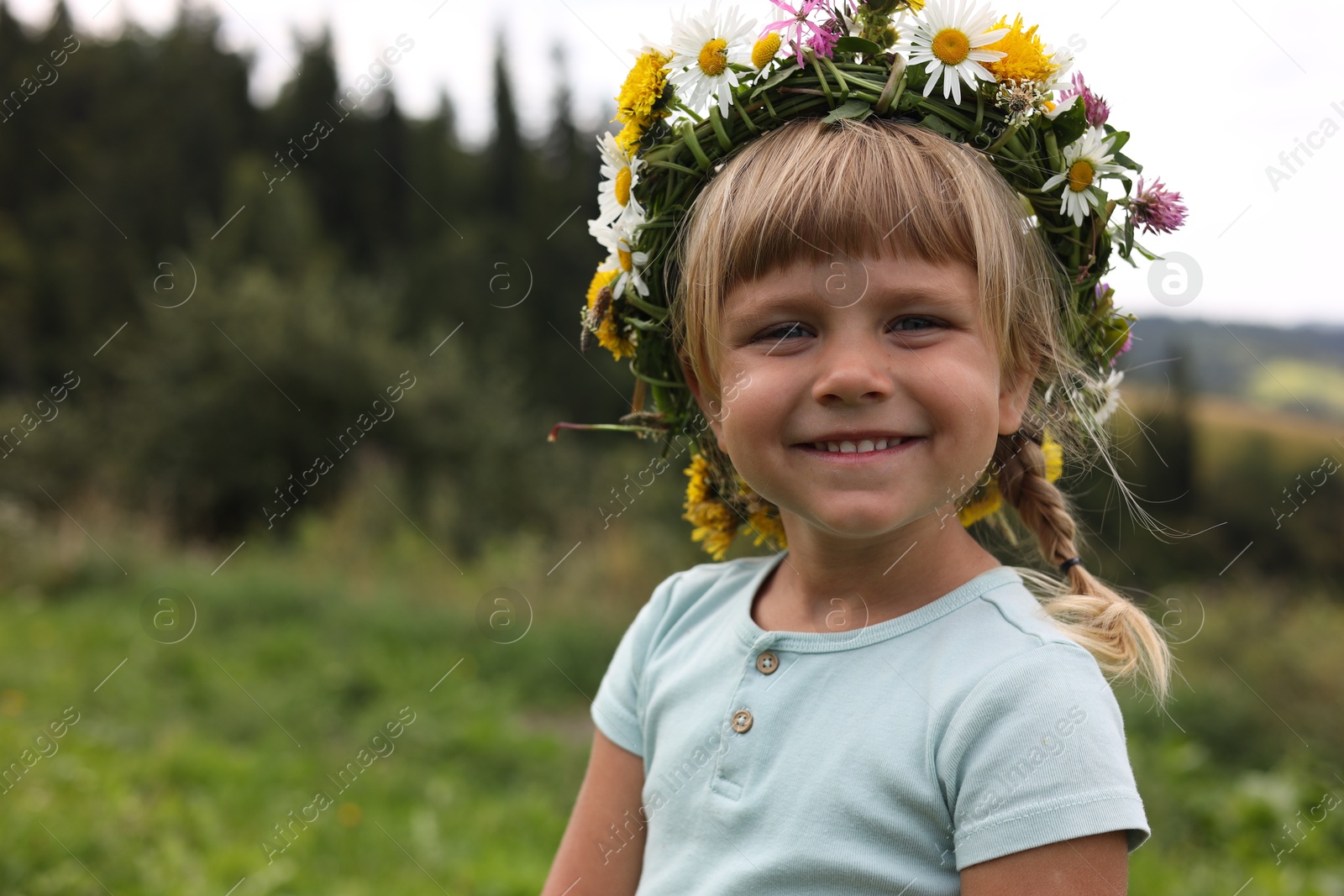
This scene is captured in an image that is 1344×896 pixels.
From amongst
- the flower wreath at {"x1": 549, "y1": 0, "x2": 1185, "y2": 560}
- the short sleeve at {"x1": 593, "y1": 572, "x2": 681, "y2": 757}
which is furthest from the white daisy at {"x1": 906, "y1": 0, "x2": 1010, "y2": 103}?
the short sleeve at {"x1": 593, "y1": 572, "x2": 681, "y2": 757}

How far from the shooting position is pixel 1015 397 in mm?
1600

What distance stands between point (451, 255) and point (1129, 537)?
85.6 ft

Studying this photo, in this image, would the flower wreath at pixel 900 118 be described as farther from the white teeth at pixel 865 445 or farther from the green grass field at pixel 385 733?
the green grass field at pixel 385 733

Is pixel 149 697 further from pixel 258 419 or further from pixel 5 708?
pixel 258 419

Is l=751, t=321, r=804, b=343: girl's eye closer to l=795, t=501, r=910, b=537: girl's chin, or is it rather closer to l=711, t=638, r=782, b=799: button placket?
l=795, t=501, r=910, b=537: girl's chin

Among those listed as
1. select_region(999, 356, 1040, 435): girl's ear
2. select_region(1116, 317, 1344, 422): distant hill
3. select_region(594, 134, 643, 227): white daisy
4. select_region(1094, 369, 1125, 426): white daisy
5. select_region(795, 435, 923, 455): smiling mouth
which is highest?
select_region(594, 134, 643, 227): white daisy

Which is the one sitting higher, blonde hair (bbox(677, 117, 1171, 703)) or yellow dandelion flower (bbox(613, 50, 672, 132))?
yellow dandelion flower (bbox(613, 50, 672, 132))

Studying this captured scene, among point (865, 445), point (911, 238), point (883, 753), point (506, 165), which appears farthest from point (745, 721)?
point (506, 165)

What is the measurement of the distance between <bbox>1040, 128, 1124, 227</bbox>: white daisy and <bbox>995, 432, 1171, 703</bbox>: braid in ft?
1.25

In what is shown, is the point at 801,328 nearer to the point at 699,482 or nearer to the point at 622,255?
the point at 622,255

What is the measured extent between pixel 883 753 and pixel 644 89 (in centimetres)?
111

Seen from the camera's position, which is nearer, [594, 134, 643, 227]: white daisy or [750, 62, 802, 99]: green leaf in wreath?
[750, 62, 802, 99]: green leaf in wreath

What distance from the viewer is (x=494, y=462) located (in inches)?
770

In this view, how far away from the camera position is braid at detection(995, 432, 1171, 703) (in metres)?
1.47
